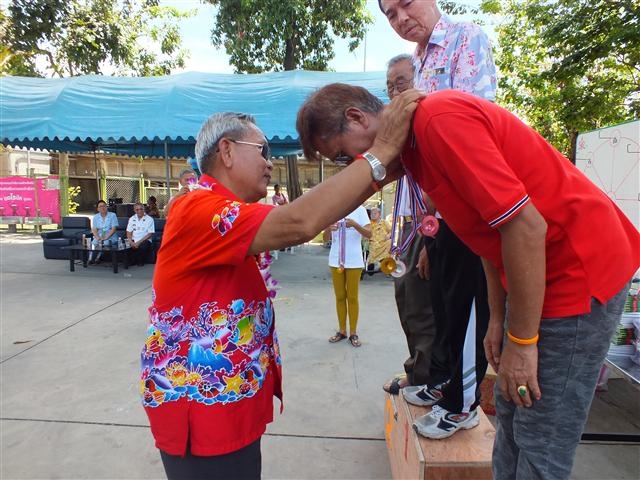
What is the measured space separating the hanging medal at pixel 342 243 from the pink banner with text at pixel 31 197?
1359cm

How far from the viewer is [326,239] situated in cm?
1211

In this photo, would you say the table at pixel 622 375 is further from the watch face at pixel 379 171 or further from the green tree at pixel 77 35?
the green tree at pixel 77 35

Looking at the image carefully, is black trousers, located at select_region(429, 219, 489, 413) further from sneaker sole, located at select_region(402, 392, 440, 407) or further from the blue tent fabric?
the blue tent fabric

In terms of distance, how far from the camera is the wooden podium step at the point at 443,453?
176cm

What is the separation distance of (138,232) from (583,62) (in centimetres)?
924

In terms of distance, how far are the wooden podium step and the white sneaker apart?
28 millimetres

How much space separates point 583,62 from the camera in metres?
7.68

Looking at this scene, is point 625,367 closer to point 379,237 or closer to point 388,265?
point 388,265

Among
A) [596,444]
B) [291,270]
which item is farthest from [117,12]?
[596,444]

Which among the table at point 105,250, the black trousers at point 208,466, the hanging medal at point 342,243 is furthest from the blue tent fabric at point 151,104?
the black trousers at point 208,466

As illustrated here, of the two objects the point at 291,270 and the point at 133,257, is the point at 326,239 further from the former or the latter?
the point at 133,257

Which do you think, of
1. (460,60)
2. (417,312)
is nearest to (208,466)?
(417,312)

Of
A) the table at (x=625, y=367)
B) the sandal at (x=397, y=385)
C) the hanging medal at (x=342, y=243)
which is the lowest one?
the sandal at (x=397, y=385)

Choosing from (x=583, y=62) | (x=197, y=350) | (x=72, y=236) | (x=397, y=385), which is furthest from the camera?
(x=72, y=236)
